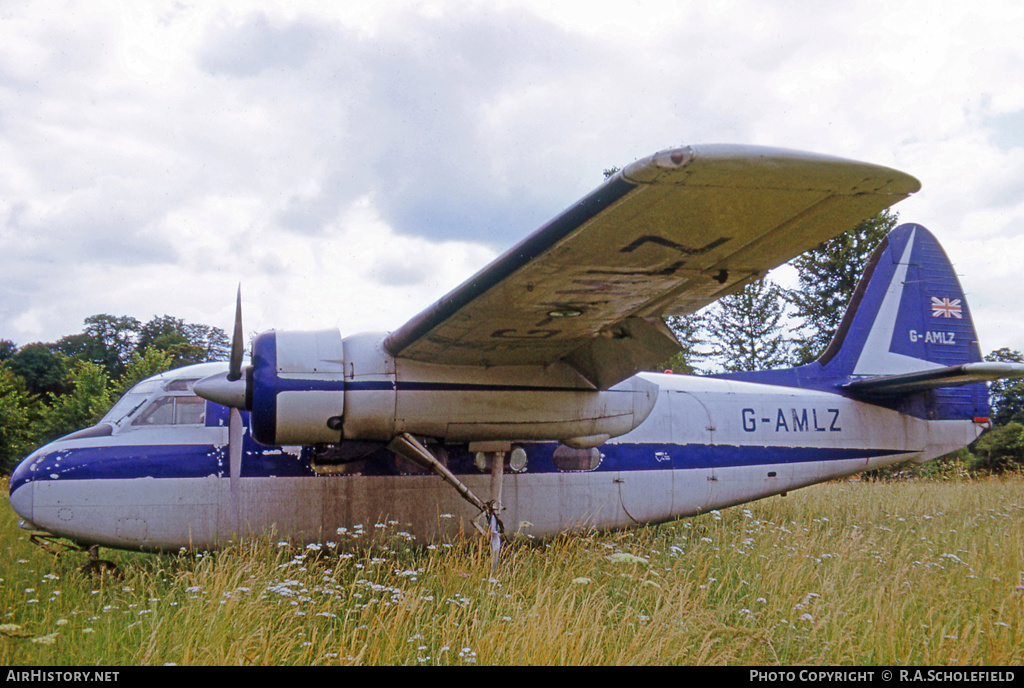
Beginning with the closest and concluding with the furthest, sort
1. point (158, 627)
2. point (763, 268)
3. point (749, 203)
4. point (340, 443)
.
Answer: point (749, 203) → point (158, 627) → point (763, 268) → point (340, 443)

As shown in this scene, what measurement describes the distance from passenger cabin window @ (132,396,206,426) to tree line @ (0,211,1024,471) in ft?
39.4

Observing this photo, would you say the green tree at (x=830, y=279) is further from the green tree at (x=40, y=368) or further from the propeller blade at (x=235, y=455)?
the green tree at (x=40, y=368)

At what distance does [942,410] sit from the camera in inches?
350

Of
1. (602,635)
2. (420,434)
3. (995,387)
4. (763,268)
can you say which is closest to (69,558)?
(420,434)

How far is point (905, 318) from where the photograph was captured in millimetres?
9156

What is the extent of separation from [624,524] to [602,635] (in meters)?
3.36

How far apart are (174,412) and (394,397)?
7.35 feet

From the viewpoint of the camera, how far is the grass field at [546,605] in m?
Answer: 3.58

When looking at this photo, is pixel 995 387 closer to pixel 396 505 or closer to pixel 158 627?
pixel 396 505

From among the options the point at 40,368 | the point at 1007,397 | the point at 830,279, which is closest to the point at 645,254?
the point at 830,279

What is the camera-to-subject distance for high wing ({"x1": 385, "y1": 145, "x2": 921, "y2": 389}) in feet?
9.27

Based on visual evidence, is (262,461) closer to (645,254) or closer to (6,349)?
(645,254)

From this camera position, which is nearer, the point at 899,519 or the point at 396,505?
the point at 396,505

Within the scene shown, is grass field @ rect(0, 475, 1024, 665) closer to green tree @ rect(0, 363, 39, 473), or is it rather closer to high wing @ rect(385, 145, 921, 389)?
high wing @ rect(385, 145, 921, 389)
